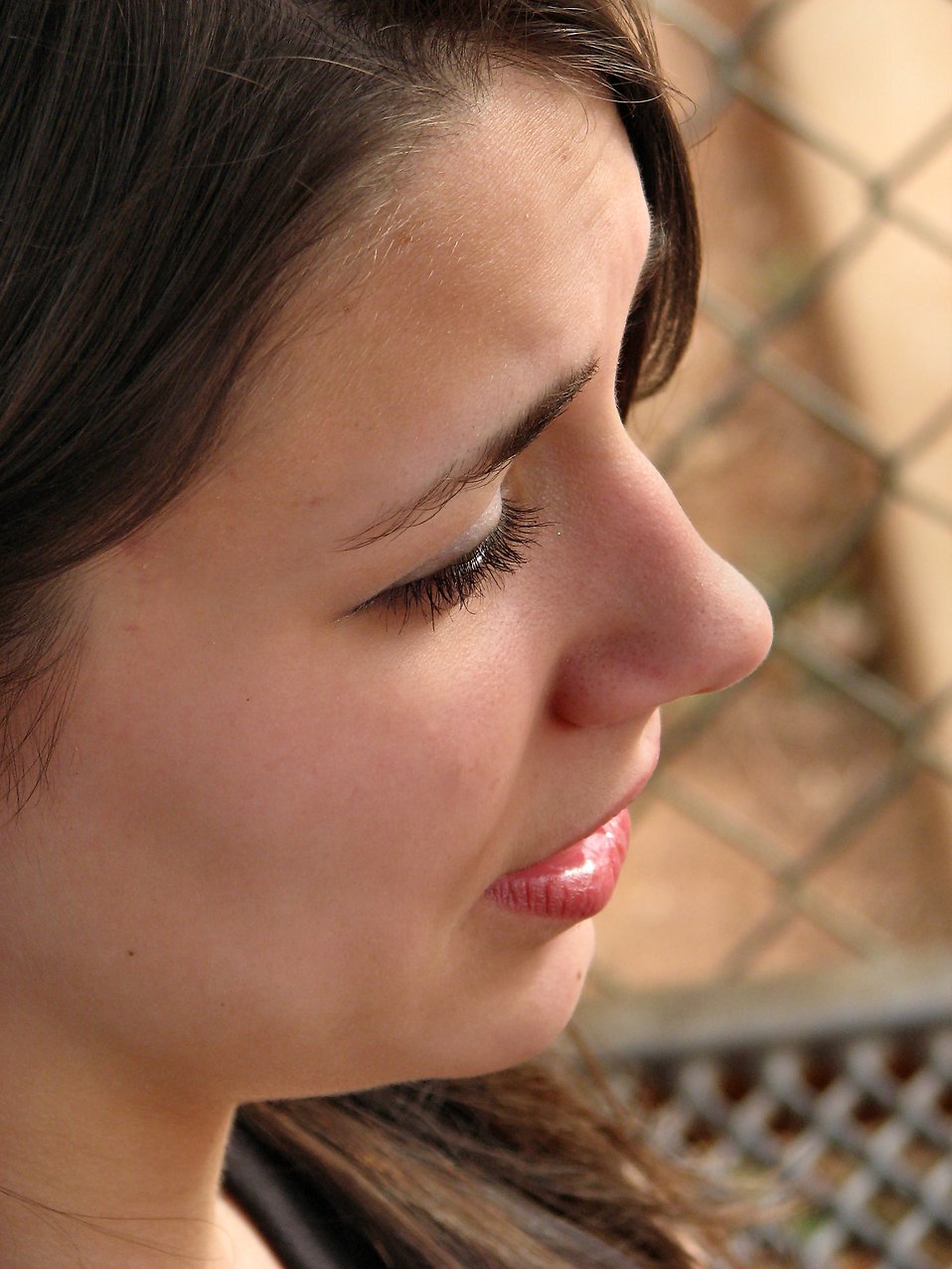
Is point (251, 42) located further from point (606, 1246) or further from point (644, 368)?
point (606, 1246)

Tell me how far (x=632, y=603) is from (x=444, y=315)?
15 cm

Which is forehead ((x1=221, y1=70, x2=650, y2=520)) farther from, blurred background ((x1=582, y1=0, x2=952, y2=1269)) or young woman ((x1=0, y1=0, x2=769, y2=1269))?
blurred background ((x1=582, y1=0, x2=952, y2=1269))

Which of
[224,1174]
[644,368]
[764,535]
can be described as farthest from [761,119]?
[224,1174]

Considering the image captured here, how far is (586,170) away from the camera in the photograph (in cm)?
57

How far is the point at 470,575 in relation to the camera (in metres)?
0.57

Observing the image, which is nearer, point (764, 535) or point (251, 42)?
point (251, 42)

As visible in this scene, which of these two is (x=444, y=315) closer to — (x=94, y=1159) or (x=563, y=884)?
(x=563, y=884)

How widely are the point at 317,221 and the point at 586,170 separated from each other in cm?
12

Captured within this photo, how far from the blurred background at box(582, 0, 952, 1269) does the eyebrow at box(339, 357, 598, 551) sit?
2.55ft

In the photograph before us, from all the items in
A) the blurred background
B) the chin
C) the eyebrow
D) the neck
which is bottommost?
the blurred background

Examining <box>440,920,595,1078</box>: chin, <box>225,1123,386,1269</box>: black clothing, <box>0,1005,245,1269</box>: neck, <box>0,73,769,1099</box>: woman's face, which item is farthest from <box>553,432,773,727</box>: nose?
<box>225,1123,386,1269</box>: black clothing

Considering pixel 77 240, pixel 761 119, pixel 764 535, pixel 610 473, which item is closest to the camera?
pixel 77 240

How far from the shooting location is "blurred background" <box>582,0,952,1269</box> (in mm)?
1328

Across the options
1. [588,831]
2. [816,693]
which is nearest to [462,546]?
[588,831]
